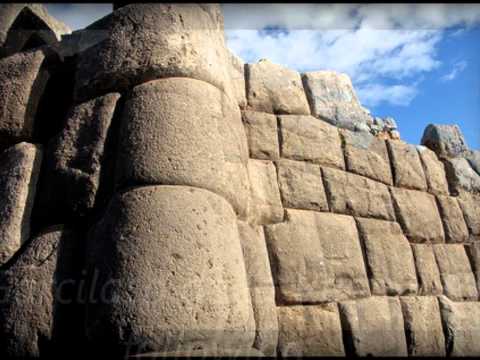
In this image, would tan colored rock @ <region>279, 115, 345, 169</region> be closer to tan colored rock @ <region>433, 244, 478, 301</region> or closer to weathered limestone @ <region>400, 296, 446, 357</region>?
weathered limestone @ <region>400, 296, 446, 357</region>

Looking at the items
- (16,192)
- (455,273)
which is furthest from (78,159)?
(455,273)

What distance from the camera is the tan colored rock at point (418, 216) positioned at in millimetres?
4867

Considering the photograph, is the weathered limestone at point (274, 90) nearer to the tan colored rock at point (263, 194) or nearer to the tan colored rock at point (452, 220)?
the tan colored rock at point (263, 194)

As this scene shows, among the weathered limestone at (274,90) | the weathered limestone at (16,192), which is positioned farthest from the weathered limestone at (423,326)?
the weathered limestone at (16,192)

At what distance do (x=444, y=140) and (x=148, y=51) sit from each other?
4.26m

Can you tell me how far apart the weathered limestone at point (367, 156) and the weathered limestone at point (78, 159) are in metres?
2.52

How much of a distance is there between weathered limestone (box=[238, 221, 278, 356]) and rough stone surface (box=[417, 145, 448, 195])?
283 cm

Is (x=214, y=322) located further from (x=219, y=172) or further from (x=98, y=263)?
(x=219, y=172)

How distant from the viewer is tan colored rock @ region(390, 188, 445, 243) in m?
4.87

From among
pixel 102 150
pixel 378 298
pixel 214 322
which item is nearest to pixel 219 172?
pixel 102 150

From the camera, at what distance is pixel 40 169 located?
306 centimetres

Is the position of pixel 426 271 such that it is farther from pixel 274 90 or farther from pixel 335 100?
pixel 274 90

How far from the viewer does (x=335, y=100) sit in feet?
16.3

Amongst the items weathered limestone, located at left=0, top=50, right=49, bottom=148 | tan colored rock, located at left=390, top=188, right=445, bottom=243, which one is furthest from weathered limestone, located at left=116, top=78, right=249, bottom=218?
tan colored rock, located at left=390, top=188, right=445, bottom=243
